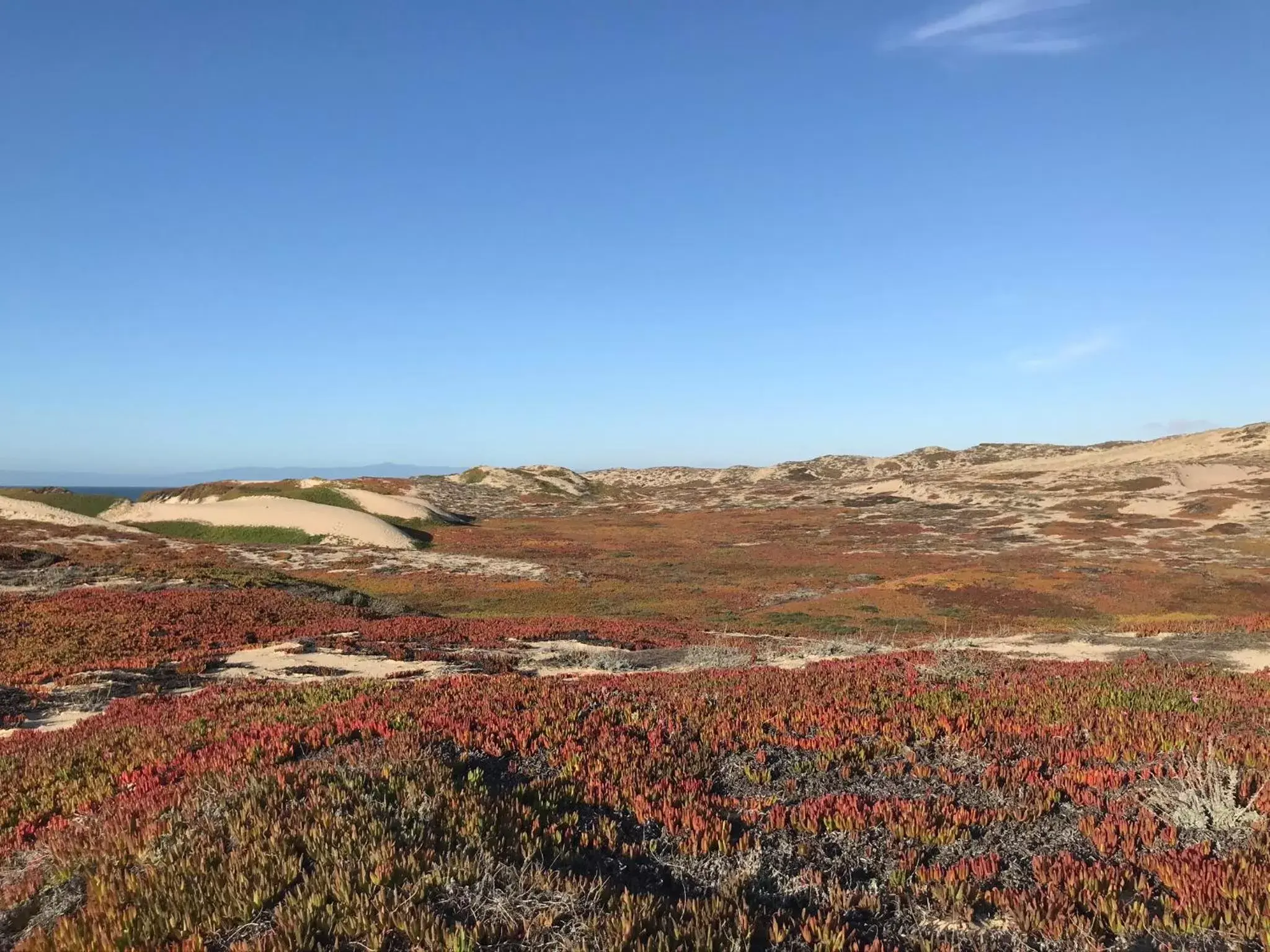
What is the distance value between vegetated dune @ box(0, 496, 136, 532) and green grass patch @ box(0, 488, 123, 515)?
3707 millimetres

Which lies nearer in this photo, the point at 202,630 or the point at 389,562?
the point at 202,630

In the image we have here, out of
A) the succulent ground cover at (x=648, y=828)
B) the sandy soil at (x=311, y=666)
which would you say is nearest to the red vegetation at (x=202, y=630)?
the sandy soil at (x=311, y=666)

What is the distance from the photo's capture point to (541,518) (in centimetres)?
9938

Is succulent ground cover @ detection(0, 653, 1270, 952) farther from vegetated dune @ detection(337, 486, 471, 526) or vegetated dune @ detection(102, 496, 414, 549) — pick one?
vegetated dune @ detection(337, 486, 471, 526)

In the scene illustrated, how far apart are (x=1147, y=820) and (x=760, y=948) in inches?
166

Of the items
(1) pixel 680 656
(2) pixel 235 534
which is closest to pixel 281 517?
(2) pixel 235 534

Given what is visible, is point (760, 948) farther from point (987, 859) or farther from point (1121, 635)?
point (1121, 635)

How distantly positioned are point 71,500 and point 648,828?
87583mm

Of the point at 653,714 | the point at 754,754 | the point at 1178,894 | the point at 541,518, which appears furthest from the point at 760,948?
the point at 541,518

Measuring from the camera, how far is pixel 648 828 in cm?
636

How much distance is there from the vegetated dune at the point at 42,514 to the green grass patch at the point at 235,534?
7.75 m

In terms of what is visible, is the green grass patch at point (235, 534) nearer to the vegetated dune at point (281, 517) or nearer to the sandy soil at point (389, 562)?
the vegetated dune at point (281, 517)

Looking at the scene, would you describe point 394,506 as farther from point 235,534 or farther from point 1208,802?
point 1208,802

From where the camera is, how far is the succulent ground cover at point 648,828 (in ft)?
15.0
